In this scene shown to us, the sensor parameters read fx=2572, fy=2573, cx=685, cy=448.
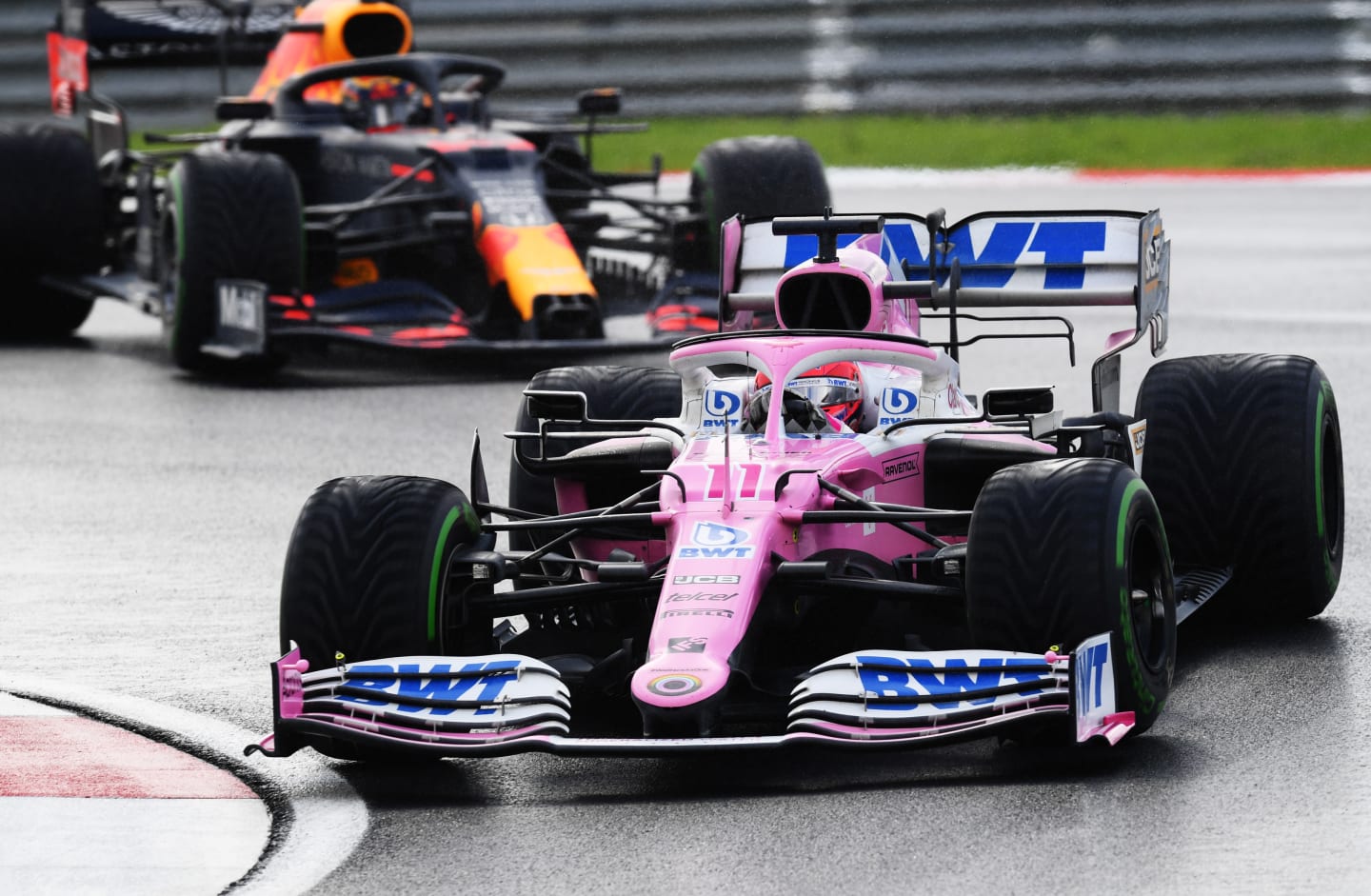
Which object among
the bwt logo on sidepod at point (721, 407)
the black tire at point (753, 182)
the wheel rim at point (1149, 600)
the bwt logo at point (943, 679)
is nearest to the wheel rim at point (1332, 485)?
the wheel rim at point (1149, 600)

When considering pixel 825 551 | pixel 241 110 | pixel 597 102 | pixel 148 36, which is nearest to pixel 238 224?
pixel 241 110

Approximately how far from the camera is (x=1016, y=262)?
30.5ft

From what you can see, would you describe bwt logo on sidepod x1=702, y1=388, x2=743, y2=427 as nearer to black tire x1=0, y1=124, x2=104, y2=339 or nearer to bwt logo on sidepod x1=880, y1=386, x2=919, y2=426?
bwt logo on sidepod x1=880, y1=386, x2=919, y2=426

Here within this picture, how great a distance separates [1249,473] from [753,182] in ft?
25.0

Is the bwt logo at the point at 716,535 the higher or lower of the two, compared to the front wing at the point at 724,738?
higher

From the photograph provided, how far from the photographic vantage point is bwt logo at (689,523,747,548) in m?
6.81

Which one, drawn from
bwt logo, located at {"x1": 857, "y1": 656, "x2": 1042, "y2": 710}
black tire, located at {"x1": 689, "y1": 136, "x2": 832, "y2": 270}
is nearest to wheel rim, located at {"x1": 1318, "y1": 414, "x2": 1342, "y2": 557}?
bwt logo, located at {"x1": 857, "y1": 656, "x2": 1042, "y2": 710}

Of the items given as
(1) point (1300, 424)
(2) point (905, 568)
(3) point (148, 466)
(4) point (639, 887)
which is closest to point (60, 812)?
(4) point (639, 887)

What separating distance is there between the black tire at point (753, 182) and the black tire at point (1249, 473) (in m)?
7.18

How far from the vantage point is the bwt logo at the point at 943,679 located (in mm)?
6238

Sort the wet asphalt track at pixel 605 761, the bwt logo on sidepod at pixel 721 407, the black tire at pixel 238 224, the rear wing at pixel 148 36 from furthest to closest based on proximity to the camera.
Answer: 1. the rear wing at pixel 148 36
2. the black tire at pixel 238 224
3. the bwt logo on sidepod at pixel 721 407
4. the wet asphalt track at pixel 605 761

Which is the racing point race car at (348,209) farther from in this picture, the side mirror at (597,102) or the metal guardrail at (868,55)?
the metal guardrail at (868,55)

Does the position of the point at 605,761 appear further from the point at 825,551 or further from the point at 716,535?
the point at 825,551

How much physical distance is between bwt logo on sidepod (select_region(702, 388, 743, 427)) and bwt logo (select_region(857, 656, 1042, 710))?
152 cm
